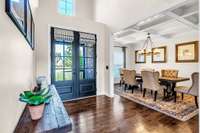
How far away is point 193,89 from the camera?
11.3ft

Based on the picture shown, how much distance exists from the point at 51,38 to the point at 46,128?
3516 mm

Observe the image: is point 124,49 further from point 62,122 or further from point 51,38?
point 62,122

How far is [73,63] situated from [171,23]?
391 cm

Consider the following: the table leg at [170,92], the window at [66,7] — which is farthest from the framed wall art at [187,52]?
the window at [66,7]

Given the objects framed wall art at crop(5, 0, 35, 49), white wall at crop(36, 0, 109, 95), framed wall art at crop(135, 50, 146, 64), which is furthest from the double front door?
framed wall art at crop(135, 50, 146, 64)

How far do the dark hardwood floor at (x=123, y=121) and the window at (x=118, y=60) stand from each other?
13.5ft

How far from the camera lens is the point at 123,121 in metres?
2.75

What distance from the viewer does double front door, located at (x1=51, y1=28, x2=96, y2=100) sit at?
4113 millimetres

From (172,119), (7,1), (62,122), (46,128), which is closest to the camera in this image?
(7,1)

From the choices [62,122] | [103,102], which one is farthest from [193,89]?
[62,122]

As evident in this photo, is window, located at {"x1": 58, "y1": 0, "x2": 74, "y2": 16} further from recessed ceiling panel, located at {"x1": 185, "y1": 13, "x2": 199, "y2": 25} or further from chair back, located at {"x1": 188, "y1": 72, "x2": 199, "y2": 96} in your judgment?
chair back, located at {"x1": 188, "y1": 72, "x2": 199, "y2": 96}

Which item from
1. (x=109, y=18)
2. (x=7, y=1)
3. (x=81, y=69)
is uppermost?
(x=109, y=18)

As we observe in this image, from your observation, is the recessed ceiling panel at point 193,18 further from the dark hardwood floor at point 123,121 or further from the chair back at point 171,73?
the dark hardwood floor at point 123,121

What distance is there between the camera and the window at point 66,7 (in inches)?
179
